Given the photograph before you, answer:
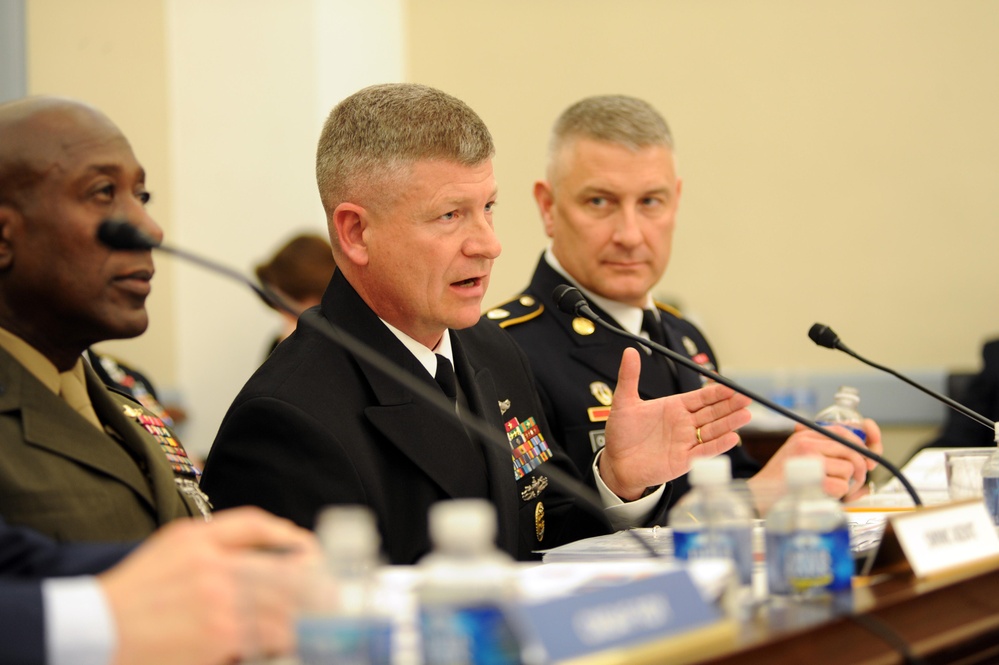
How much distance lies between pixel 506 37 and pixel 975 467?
3.49 m

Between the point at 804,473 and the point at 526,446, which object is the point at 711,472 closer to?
the point at 804,473

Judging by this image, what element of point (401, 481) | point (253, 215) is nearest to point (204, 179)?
point (253, 215)

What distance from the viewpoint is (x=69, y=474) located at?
1.29m

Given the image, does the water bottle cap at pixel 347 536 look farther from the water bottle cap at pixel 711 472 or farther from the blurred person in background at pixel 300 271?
the blurred person in background at pixel 300 271

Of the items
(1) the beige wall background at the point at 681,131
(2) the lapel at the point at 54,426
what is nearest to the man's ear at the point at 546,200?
(2) the lapel at the point at 54,426

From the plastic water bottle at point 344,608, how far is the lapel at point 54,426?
0.46 meters

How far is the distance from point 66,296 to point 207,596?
529mm

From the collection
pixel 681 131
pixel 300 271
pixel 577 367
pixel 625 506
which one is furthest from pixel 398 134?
pixel 681 131

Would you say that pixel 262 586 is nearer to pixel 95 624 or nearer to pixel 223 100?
pixel 95 624

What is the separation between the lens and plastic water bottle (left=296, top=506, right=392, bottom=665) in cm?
86

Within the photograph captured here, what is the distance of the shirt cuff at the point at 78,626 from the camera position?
908 millimetres

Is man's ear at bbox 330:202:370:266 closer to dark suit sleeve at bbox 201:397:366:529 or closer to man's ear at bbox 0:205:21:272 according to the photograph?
dark suit sleeve at bbox 201:397:366:529

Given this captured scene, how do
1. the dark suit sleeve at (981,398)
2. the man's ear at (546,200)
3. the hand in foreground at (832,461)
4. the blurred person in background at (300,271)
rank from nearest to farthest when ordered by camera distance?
the hand in foreground at (832,461) < the man's ear at (546,200) < the dark suit sleeve at (981,398) < the blurred person in background at (300,271)

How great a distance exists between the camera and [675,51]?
4879mm
